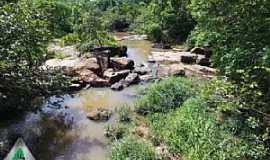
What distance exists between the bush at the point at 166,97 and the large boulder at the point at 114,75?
16.3ft

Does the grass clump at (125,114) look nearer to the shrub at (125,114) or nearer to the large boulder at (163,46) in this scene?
A: the shrub at (125,114)

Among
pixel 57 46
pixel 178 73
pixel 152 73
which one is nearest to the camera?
pixel 178 73

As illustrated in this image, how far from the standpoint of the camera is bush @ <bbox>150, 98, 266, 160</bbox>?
883 centimetres

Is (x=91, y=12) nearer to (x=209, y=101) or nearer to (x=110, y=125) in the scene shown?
(x=110, y=125)

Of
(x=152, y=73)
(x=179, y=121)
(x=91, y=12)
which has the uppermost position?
(x=91, y=12)

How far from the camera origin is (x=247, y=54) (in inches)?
422

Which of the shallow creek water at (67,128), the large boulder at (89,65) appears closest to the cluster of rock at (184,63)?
the large boulder at (89,65)

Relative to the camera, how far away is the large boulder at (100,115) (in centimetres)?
1391

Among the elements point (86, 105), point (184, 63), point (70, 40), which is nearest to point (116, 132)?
point (86, 105)

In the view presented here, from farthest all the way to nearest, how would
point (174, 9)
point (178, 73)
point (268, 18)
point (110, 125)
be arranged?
point (174, 9) < point (178, 73) < point (110, 125) < point (268, 18)

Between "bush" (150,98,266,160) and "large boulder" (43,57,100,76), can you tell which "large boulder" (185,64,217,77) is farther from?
"bush" (150,98,266,160)

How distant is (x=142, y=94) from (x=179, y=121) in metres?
5.18

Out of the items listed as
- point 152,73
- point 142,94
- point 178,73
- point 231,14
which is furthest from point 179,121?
point 152,73

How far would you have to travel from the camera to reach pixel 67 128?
519 inches
